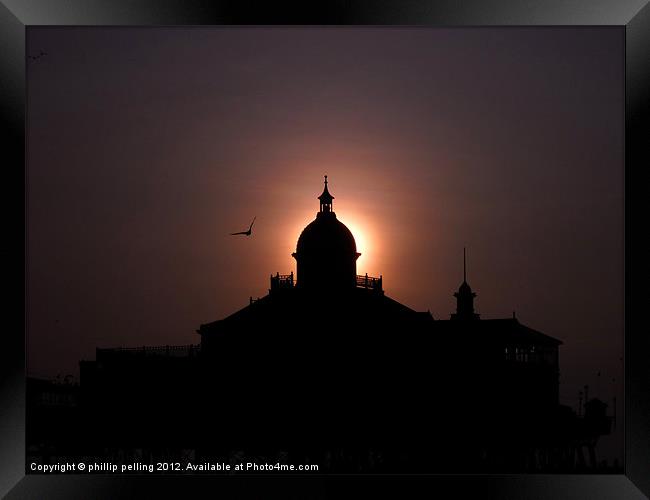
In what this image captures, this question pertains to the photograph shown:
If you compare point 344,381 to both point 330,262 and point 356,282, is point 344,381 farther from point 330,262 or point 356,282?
point 330,262

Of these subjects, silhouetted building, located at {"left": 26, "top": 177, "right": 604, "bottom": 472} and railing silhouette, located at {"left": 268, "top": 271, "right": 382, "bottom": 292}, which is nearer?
silhouetted building, located at {"left": 26, "top": 177, "right": 604, "bottom": 472}

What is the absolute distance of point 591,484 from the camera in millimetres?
6875

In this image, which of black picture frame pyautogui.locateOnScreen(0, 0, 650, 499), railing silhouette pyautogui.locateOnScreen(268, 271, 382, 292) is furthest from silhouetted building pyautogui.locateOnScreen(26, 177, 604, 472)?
black picture frame pyautogui.locateOnScreen(0, 0, 650, 499)

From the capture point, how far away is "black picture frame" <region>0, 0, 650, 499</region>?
687cm

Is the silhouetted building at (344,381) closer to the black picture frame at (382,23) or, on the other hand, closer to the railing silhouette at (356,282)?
the railing silhouette at (356,282)

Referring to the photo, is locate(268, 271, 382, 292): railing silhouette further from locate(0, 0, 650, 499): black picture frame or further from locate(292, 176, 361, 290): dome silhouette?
locate(0, 0, 650, 499): black picture frame

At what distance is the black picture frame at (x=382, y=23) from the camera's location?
6.87 metres

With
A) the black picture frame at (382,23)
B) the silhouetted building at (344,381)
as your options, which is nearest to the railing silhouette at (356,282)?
the silhouetted building at (344,381)

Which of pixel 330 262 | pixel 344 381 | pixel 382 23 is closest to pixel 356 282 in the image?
pixel 330 262

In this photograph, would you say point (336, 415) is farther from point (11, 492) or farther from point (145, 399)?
point (11, 492)

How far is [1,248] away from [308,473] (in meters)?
3.04

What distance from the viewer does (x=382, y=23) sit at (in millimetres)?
6969

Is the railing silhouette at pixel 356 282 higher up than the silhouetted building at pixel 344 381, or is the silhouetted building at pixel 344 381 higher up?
the railing silhouette at pixel 356 282

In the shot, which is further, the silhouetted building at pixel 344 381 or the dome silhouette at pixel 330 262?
the dome silhouette at pixel 330 262
